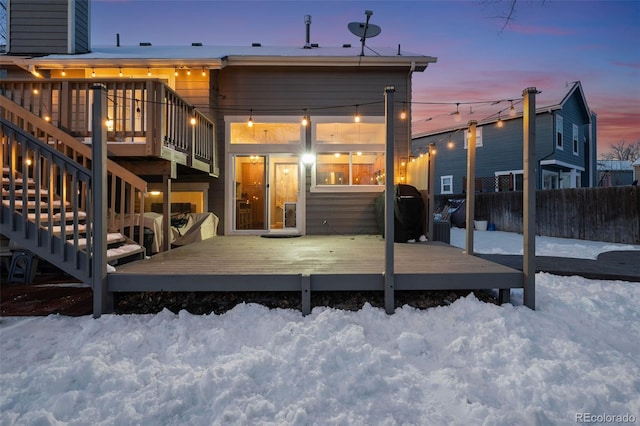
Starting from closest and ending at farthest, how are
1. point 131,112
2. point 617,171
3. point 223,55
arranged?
point 131,112, point 223,55, point 617,171

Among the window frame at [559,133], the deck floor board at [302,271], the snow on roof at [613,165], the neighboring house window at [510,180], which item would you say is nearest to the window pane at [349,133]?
the deck floor board at [302,271]

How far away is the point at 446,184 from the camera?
1866cm

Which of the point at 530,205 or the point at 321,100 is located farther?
the point at 321,100

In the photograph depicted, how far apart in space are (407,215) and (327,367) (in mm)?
4175

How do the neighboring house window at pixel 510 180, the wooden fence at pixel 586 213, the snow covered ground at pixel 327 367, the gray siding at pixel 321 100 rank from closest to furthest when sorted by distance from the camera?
the snow covered ground at pixel 327 367 < the gray siding at pixel 321 100 < the wooden fence at pixel 586 213 < the neighboring house window at pixel 510 180

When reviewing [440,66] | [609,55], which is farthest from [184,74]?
[609,55]

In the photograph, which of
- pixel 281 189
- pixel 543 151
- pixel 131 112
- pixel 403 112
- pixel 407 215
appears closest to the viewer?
pixel 131 112

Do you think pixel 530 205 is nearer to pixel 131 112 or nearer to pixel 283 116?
pixel 131 112

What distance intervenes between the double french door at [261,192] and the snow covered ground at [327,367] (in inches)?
188

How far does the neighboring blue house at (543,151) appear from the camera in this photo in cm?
1475

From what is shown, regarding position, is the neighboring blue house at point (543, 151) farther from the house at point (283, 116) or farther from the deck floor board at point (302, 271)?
the deck floor board at point (302, 271)

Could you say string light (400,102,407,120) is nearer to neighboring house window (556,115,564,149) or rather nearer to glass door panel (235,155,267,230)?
glass door panel (235,155,267,230)

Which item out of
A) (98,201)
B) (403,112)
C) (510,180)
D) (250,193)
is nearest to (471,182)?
(403,112)

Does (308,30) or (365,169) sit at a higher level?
(308,30)
